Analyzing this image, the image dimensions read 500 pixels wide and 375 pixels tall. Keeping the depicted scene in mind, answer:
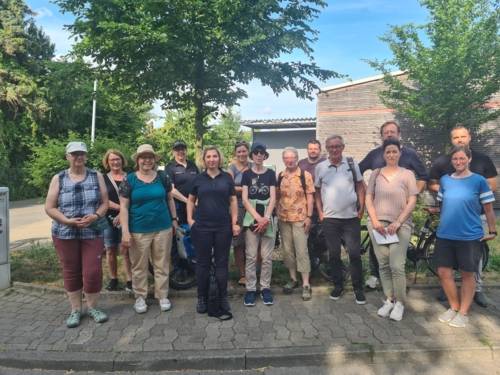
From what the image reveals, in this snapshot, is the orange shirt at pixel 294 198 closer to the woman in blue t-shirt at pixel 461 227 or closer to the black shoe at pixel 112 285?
the woman in blue t-shirt at pixel 461 227

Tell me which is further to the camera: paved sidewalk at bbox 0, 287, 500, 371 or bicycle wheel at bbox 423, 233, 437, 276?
bicycle wheel at bbox 423, 233, 437, 276

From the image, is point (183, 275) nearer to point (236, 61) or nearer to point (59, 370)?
point (59, 370)

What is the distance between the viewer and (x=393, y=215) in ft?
13.4

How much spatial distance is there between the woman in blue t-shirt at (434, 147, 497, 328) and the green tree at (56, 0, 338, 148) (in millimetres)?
2977

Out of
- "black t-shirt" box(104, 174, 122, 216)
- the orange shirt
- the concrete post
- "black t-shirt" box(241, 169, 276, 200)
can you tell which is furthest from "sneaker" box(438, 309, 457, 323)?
the concrete post

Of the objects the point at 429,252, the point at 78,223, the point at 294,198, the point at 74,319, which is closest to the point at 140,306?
the point at 74,319

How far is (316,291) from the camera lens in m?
4.92

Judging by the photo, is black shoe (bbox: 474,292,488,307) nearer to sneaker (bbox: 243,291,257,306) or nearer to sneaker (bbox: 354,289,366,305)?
sneaker (bbox: 354,289,366,305)

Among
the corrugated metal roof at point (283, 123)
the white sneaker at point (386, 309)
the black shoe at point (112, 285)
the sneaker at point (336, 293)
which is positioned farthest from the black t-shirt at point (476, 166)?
the corrugated metal roof at point (283, 123)

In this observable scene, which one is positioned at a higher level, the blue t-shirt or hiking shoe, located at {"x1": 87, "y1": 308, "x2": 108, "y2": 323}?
the blue t-shirt

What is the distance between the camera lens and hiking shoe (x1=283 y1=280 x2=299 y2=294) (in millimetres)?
4898

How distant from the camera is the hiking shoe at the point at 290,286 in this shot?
4898 millimetres

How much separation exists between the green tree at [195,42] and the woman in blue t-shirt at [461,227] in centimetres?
298

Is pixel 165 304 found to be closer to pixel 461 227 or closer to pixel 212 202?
pixel 212 202
